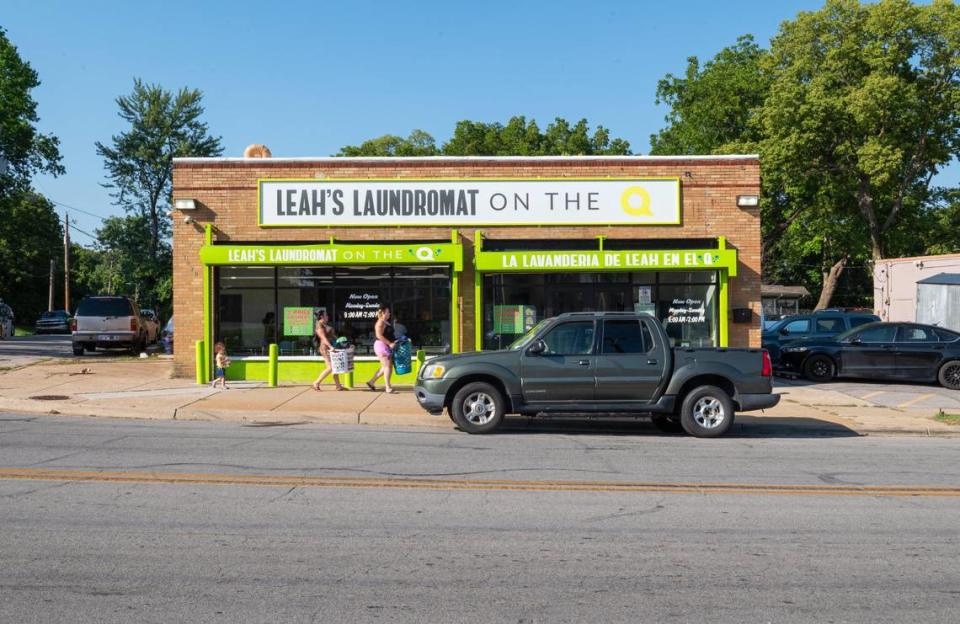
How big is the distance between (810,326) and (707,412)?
40.1 feet

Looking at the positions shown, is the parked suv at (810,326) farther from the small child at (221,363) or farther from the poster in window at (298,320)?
the small child at (221,363)

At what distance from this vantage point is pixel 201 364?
1789 cm

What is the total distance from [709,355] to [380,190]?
904cm

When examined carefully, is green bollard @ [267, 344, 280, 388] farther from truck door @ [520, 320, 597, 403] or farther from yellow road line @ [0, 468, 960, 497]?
yellow road line @ [0, 468, 960, 497]

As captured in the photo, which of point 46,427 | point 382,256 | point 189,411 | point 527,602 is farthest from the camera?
point 382,256

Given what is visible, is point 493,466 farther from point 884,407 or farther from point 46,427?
point 884,407

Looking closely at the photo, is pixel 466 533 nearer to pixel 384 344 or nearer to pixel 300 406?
pixel 300 406

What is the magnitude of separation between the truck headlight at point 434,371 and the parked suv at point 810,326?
12.8m

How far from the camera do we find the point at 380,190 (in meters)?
18.8

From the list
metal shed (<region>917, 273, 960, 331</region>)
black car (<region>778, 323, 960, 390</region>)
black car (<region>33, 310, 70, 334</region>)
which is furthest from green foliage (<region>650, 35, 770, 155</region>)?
black car (<region>33, 310, 70, 334</region>)

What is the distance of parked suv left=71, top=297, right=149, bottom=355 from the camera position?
92.7 feet

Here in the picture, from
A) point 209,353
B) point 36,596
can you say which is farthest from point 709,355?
point 209,353

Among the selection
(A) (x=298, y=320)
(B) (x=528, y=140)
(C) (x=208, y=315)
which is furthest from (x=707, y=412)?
(B) (x=528, y=140)

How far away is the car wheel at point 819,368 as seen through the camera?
20.3m
